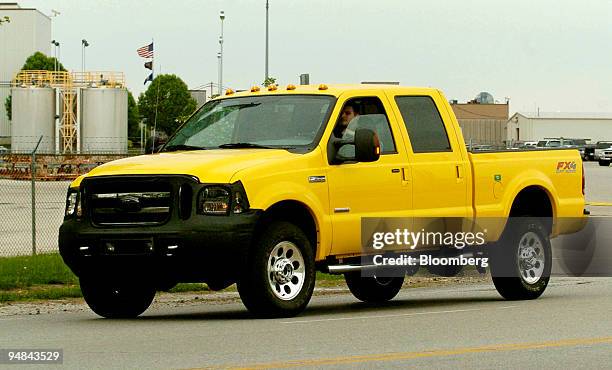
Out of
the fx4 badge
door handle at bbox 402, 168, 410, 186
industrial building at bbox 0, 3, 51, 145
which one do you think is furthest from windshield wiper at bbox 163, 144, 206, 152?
industrial building at bbox 0, 3, 51, 145

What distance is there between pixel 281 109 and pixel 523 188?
3327 mm

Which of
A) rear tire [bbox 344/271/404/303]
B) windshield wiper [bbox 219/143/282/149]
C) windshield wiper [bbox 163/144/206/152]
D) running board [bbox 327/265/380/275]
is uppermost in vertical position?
windshield wiper [bbox 219/143/282/149]

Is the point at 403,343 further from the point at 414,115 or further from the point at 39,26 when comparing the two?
the point at 39,26

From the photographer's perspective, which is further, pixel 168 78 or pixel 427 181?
pixel 168 78

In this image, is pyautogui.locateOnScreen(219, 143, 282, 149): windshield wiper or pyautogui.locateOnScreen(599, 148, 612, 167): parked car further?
pyautogui.locateOnScreen(599, 148, 612, 167): parked car

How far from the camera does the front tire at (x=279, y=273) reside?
12773mm

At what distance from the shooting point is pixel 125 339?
11242mm

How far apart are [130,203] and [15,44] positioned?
447 ft

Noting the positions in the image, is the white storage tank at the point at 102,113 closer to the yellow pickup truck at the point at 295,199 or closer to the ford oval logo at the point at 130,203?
the yellow pickup truck at the point at 295,199

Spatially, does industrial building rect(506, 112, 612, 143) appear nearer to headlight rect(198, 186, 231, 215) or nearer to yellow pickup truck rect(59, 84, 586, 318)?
yellow pickup truck rect(59, 84, 586, 318)

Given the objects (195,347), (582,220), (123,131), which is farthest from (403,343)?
(123,131)

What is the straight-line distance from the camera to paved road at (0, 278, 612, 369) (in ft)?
31.7

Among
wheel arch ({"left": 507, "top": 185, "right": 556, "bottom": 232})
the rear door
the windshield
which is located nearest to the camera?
the windshield

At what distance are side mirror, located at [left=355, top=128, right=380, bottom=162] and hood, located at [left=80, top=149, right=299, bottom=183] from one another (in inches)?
27.3
